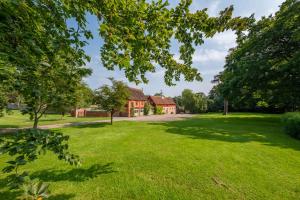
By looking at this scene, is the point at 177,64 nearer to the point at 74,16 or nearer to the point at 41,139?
the point at 74,16

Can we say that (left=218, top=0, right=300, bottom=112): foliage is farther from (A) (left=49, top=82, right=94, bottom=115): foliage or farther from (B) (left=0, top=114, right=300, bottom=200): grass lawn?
(A) (left=49, top=82, right=94, bottom=115): foliage

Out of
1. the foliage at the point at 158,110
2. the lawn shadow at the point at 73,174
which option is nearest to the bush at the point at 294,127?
the lawn shadow at the point at 73,174

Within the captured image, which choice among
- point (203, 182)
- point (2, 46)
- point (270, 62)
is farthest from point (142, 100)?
point (2, 46)

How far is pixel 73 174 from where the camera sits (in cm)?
627

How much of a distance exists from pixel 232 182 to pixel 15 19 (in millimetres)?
6330

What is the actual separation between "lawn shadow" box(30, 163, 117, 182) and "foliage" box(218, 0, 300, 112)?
1768 cm

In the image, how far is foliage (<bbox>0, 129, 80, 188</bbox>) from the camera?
2.04 m

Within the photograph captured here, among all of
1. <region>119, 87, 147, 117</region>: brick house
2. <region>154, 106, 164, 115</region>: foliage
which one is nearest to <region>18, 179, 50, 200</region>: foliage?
<region>119, 87, 147, 117</region>: brick house

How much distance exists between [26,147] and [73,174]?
4721 mm

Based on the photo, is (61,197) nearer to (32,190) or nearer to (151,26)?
(32,190)

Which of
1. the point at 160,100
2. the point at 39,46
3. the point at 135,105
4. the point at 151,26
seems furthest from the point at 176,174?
the point at 160,100

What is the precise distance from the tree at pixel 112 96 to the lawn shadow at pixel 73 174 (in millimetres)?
15386

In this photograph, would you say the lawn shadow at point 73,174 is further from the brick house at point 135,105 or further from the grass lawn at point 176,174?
the brick house at point 135,105

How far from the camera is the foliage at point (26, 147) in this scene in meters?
2.04
